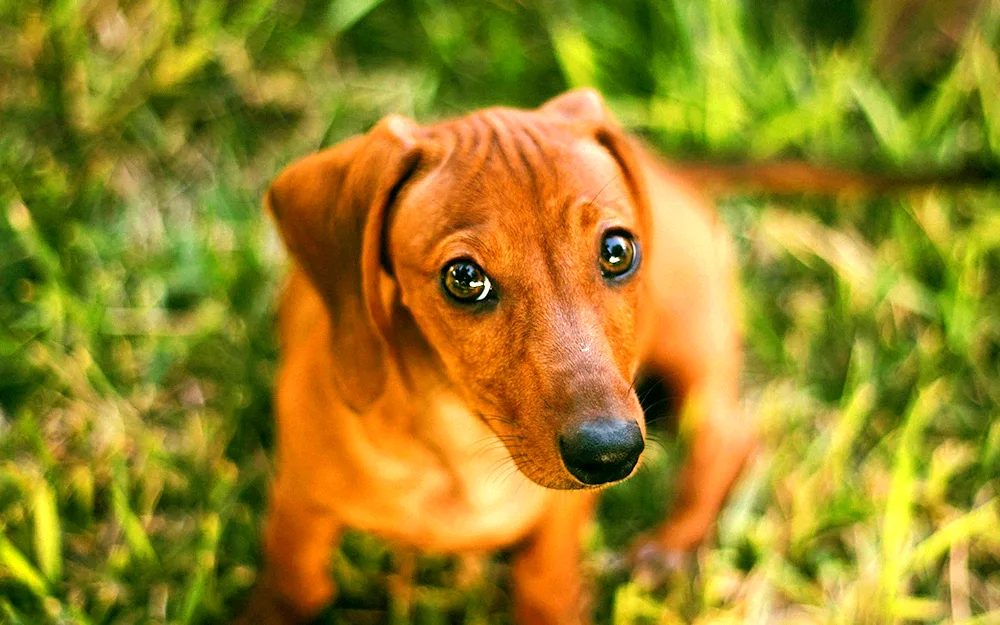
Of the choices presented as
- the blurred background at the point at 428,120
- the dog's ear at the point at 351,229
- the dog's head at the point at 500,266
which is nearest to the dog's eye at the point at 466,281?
the dog's head at the point at 500,266

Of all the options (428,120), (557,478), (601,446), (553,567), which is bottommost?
(553,567)

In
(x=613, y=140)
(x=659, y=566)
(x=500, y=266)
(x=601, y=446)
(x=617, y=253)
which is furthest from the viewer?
(x=659, y=566)

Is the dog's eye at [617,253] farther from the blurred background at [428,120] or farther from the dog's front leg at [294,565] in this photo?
the blurred background at [428,120]

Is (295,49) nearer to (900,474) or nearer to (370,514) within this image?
(370,514)

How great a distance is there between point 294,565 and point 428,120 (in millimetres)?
1973

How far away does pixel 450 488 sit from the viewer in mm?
2330

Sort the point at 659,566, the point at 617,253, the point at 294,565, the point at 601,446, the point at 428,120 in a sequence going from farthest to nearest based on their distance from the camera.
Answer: the point at 428,120, the point at 659,566, the point at 294,565, the point at 617,253, the point at 601,446

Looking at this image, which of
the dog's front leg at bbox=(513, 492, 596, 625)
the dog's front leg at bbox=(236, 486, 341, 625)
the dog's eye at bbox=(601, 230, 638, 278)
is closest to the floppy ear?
the dog's eye at bbox=(601, 230, 638, 278)

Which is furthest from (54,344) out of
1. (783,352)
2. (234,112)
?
(783,352)

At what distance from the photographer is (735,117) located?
3.73m

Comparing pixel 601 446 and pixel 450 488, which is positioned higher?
pixel 601 446

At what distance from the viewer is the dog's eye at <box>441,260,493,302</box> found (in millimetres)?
1869

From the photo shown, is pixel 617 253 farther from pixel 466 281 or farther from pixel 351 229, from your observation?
pixel 351 229

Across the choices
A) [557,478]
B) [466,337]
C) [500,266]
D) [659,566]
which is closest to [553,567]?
[659,566]
